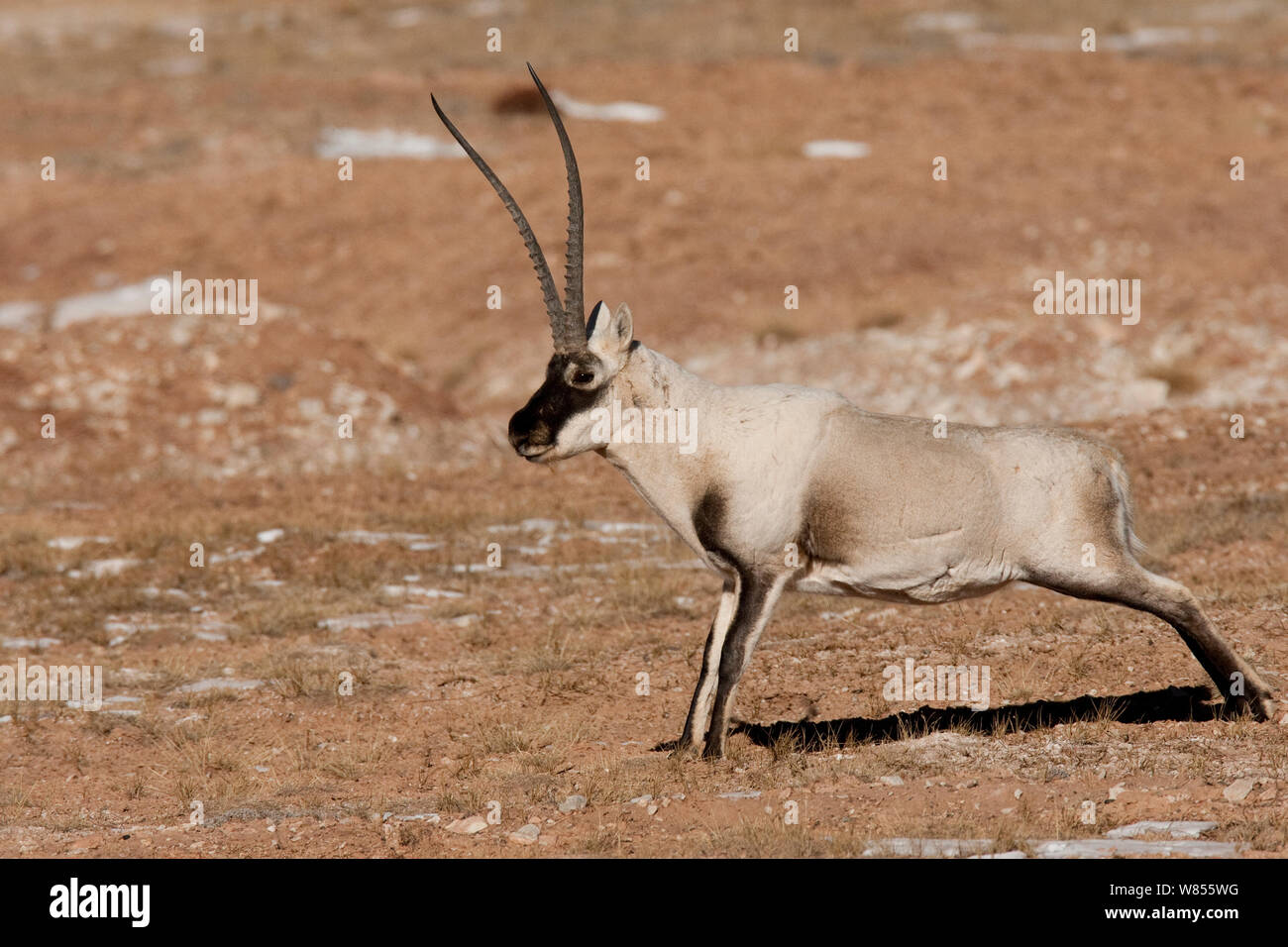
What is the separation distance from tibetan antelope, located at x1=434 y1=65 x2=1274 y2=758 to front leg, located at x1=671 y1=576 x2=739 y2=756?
2 cm

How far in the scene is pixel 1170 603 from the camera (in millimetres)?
9023

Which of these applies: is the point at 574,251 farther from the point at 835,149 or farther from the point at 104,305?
the point at 835,149

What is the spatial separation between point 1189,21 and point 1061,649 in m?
36.5

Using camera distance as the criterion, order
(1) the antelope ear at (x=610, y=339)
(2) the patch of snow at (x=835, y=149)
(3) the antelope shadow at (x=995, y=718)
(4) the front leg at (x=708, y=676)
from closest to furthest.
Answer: (1) the antelope ear at (x=610, y=339)
(4) the front leg at (x=708, y=676)
(3) the antelope shadow at (x=995, y=718)
(2) the patch of snow at (x=835, y=149)

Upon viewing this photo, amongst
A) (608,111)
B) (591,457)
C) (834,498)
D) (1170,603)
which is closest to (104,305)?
(591,457)

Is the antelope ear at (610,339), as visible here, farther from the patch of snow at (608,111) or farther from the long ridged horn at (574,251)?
the patch of snow at (608,111)

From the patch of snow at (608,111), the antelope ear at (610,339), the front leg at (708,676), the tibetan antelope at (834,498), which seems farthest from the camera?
the patch of snow at (608,111)

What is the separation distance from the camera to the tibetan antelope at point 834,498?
888 centimetres

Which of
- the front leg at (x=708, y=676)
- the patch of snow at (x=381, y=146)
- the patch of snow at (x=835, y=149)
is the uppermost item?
the patch of snow at (x=381, y=146)

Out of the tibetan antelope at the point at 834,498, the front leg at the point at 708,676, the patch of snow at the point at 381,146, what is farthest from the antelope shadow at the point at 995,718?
the patch of snow at the point at 381,146

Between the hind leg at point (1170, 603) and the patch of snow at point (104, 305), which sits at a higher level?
the patch of snow at point (104, 305)

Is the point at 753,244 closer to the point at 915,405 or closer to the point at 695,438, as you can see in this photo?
the point at 915,405

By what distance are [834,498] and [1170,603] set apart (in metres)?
2.13

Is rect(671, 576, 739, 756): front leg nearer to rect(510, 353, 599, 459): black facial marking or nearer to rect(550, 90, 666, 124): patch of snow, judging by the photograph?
rect(510, 353, 599, 459): black facial marking
